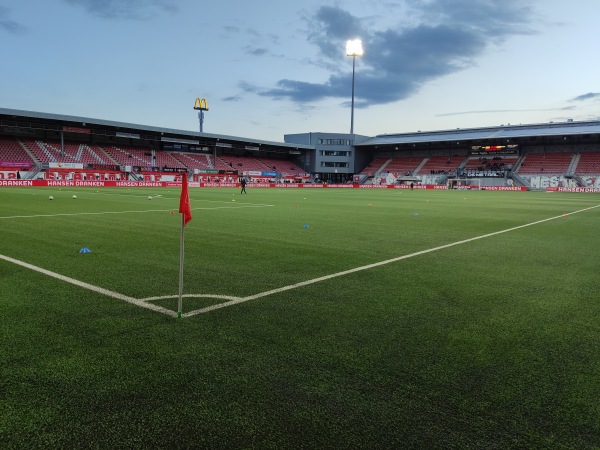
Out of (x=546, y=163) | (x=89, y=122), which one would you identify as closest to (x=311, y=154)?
(x=546, y=163)

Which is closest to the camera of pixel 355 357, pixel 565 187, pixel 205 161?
pixel 355 357

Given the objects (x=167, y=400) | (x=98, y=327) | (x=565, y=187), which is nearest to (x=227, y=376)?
(x=167, y=400)

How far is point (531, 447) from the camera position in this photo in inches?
92.5

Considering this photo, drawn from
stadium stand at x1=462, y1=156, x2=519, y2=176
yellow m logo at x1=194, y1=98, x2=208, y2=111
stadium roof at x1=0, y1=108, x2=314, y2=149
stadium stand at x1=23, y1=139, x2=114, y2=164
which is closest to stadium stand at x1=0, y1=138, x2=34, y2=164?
stadium stand at x1=23, y1=139, x2=114, y2=164

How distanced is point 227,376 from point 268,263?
416cm

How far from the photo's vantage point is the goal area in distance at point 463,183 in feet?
241

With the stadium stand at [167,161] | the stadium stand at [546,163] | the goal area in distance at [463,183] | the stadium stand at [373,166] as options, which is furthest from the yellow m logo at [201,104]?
the stadium stand at [546,163]

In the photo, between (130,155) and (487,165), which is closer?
(130,155)

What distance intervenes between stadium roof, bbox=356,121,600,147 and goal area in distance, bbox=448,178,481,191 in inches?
327

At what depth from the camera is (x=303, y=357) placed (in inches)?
135

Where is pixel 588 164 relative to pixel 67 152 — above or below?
above

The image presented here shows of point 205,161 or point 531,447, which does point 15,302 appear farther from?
point 205,161

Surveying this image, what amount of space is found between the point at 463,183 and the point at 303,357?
76.6 metres

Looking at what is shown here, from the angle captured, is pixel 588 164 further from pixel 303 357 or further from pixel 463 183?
pixel 303 357
